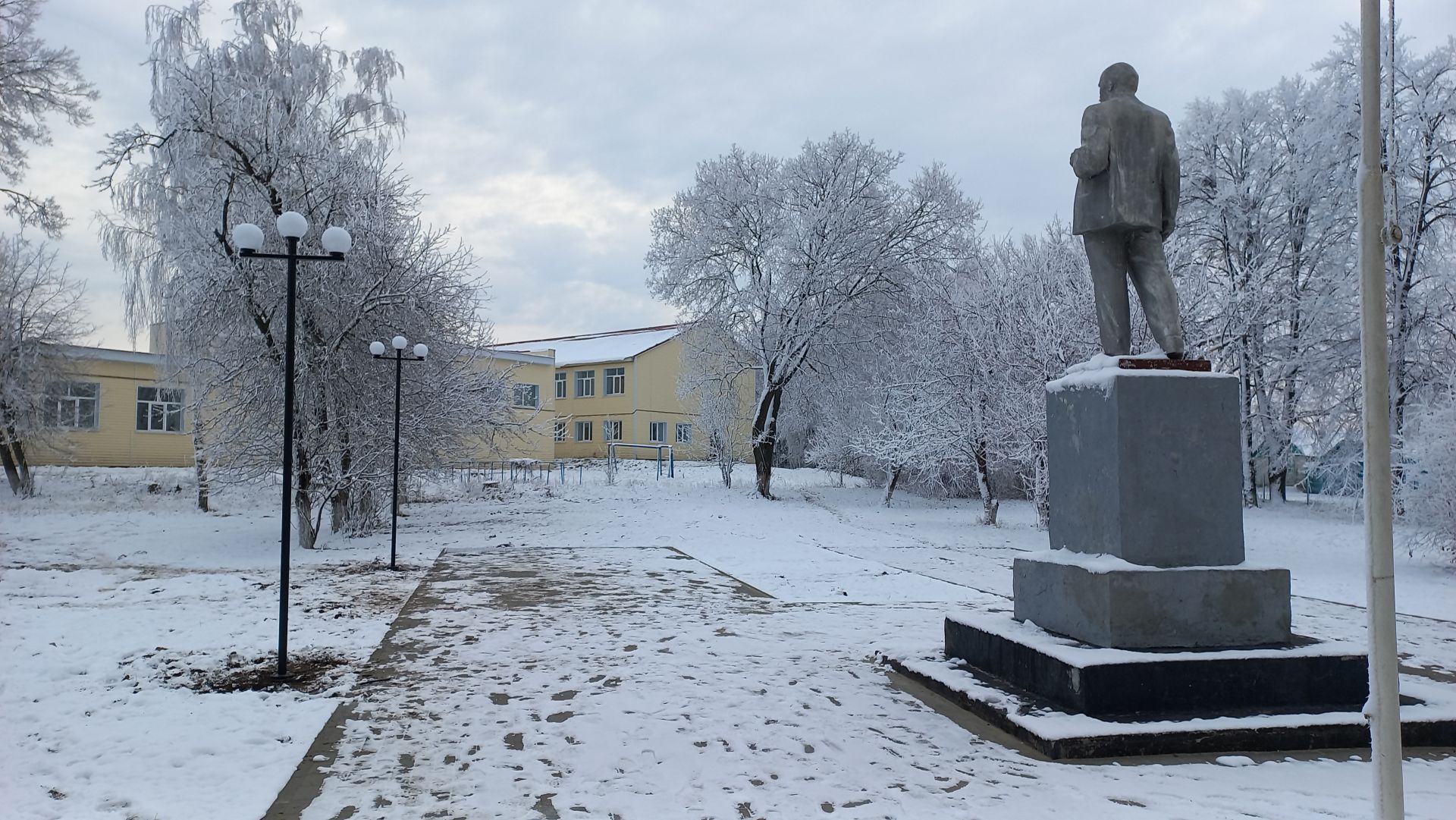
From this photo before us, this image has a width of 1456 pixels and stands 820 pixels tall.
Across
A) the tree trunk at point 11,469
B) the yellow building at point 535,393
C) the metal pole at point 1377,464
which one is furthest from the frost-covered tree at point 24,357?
the metal pole at point 1377,464

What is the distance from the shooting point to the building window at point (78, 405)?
25406mm

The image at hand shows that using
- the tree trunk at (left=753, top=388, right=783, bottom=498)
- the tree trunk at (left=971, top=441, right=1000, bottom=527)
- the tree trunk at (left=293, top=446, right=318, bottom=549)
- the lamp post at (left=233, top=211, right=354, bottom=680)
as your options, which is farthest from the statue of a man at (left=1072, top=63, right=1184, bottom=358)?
the tree trunk at (left=753, top=388, right=783, bottom=498)

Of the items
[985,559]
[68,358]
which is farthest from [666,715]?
[68,358]

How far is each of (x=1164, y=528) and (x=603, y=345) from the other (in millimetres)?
42318

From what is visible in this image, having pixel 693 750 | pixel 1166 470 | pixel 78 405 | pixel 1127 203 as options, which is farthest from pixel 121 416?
pixel 1166 470

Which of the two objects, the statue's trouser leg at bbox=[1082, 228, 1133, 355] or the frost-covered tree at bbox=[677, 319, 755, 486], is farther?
the frost-covered tree at bbox=[677, 319, 755, 486]

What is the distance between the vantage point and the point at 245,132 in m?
14.4

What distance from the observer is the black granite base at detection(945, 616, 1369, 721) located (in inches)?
184

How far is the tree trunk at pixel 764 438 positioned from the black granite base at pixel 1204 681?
20.4m

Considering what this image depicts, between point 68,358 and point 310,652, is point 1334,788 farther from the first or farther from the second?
point 68,358

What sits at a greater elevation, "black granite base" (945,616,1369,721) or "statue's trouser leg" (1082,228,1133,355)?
"statue's trouser leg" (1082,228,1133,355)

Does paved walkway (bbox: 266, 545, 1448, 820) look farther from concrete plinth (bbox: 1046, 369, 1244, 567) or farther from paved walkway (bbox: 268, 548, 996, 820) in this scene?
concrete plinth (bbox: 1046, 369, 1244, 567)

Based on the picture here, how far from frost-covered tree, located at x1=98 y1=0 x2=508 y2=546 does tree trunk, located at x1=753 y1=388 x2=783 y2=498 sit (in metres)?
9.90

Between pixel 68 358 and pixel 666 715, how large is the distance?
87.2 feet
